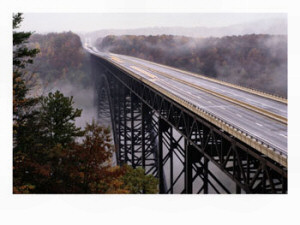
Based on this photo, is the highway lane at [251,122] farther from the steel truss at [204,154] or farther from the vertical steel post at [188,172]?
the vertical steel post at [188,172]

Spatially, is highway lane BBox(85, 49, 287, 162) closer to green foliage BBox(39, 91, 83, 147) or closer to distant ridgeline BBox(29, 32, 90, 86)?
green foliage BBox(39, 91, 83, 147)

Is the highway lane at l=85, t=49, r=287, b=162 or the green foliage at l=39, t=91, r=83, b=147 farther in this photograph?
the green foliage at l=39, t=91, r=83, b=147

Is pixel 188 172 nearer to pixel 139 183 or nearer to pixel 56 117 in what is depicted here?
pixel 139 183

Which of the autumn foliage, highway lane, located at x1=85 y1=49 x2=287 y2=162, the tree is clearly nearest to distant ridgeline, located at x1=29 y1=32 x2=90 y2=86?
the autumn foliage

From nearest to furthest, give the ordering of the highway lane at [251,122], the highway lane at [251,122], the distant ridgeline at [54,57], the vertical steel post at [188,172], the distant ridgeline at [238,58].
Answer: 1. the highway lane at [251,122]
2. the highway lane at [251,122]
3. the vertical steel post at [188,172]
4. the distant ridgeline at [238,58]
5. the distant ridgeline at [54,57]

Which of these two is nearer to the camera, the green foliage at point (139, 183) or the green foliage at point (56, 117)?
the green foliage at point (56, 117)

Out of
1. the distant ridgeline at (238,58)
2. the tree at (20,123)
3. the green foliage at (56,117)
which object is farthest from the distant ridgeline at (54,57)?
the distant ridgeline at (238,58)
